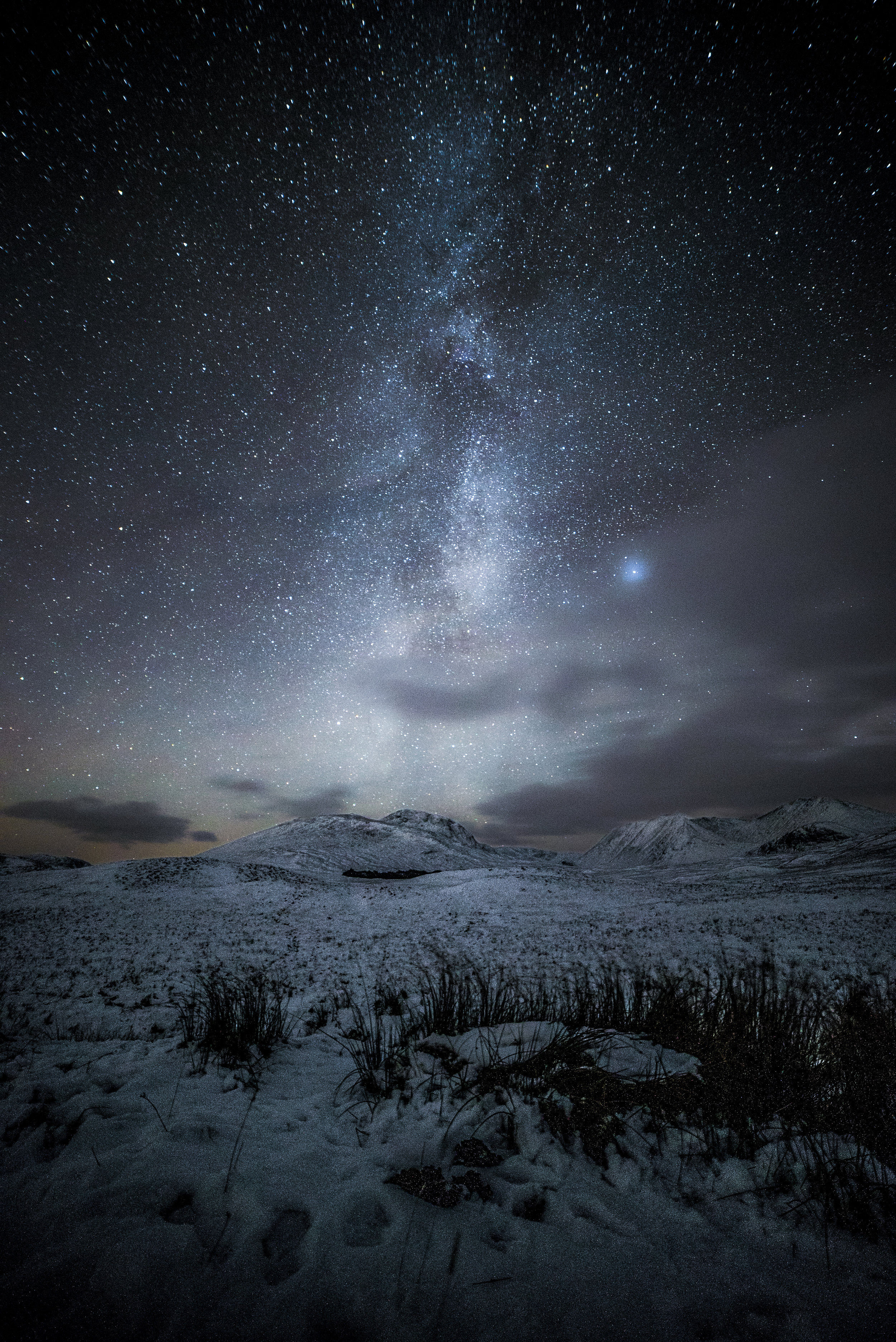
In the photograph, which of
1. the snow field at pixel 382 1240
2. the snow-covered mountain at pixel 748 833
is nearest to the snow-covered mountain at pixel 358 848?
the snow-covered mountain at pixel 748 833

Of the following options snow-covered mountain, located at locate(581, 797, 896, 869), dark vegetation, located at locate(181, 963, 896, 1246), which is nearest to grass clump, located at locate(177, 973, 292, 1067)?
dark vegetation, located at locate(181, 963, 896, 1246)

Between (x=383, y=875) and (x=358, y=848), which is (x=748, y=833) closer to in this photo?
(x=358, y=848)

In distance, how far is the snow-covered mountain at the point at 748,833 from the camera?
386ft

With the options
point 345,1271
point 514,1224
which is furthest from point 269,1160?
point 514,1224

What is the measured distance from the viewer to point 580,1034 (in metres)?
4.41

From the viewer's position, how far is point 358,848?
7488cm

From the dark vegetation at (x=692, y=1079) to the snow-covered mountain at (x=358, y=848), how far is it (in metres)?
50.3

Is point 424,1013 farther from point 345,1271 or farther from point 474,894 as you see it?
point 474,894

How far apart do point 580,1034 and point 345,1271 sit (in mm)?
2728

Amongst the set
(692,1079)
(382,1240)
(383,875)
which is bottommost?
(383,875)

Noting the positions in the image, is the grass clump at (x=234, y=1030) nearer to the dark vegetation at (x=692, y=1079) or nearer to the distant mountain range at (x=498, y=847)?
the dark vegetation at (x=692, y=1079)

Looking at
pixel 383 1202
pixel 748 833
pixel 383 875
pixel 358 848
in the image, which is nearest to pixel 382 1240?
pixel 383 1202

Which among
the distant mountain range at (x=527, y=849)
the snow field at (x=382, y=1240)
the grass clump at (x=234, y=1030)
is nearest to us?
the snow field at (x=382, y=1240)

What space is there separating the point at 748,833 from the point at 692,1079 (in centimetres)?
20088
